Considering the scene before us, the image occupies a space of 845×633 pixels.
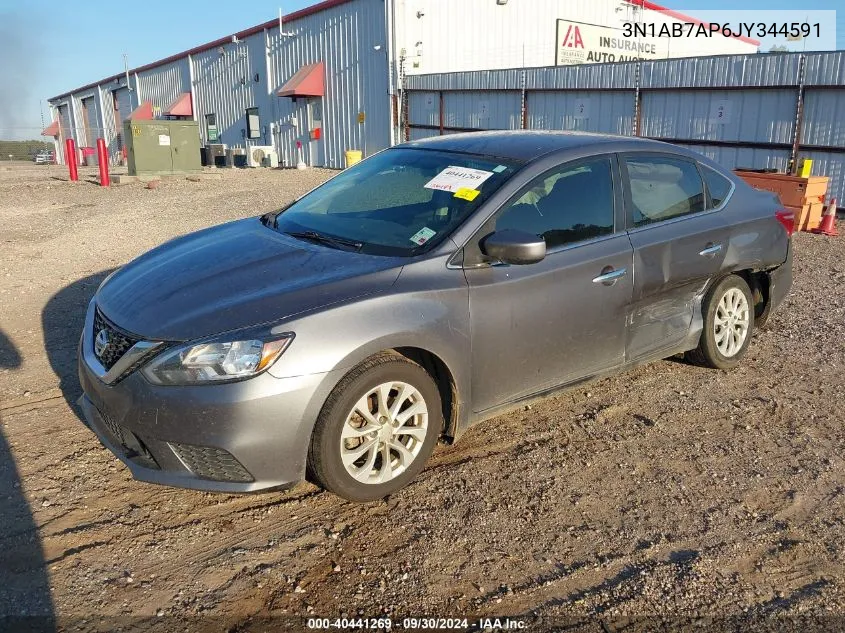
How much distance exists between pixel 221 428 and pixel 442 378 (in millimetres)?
1125

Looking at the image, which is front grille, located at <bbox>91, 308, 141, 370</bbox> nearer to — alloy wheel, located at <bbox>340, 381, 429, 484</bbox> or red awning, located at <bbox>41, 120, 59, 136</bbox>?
alloy wheel, located at <bbox>340, 381, 429, 484</bbox>

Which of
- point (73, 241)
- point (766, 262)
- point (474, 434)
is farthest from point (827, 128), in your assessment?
→ point (73, 241)

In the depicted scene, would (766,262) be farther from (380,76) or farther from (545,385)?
(380,76)

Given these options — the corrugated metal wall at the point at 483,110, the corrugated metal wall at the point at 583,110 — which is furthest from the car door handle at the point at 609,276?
the corrugated metal wall at the point at 483,110

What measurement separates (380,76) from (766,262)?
1918 centimetres

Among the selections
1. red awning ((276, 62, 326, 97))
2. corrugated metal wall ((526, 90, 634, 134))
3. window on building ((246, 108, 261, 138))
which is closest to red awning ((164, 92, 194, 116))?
window on building ((246, 108, 261, 138))

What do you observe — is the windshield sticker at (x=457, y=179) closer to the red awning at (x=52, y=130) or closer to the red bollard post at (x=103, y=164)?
the red bollard post at (x=103, y=164)

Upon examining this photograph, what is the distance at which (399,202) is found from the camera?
4.11 metres

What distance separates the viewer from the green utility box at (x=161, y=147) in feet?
62.4

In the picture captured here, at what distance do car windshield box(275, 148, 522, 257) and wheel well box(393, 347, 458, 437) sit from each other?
1.64 ft

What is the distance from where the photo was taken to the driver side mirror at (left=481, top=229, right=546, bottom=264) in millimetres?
3459

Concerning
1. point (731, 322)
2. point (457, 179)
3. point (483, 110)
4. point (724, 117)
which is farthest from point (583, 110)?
point (457, 179)

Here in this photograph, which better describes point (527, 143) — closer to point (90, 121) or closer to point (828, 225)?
point (828, 225)

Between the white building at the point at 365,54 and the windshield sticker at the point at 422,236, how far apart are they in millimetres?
19308
